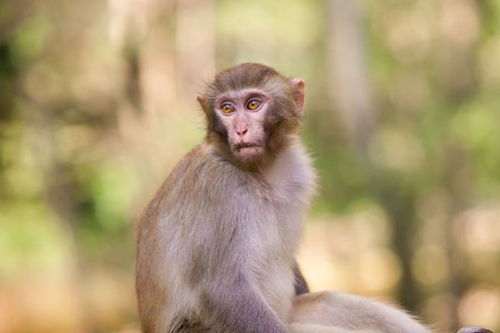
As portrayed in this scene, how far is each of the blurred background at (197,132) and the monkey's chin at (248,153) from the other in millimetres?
8907

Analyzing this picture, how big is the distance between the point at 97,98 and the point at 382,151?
5.34 metres

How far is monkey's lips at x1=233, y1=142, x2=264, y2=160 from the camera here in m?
6.25

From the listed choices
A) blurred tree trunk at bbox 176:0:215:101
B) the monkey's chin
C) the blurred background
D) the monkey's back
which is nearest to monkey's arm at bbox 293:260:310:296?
the monkey's back

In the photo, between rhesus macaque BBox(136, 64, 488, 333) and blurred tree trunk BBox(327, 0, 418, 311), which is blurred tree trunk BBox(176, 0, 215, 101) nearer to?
blurred tree trunk BBox(327, 0, 418, 311)

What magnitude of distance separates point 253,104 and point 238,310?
1273mm

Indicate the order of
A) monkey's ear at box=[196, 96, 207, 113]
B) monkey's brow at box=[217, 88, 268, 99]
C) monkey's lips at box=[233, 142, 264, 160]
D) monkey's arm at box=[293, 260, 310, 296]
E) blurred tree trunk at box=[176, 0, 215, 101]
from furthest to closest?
1. blurred tree trunk at box=[176, 0, 215, 101]
2. monkey's arm at box=[293, 260, 310, 296]
3. monkey's ear at box=[196, 96, 207, 113]
4. monkey's brow at box=[217, 88, 268, 99]
5. monkey's lips at box=[233, 142, 264, 160]

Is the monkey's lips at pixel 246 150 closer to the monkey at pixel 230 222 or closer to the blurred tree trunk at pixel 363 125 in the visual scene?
the monkey at pixel 230 222

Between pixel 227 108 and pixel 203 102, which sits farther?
pixel 203 102

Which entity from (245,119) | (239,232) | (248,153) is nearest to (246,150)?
(248,153)

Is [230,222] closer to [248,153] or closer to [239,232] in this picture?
[239,232]

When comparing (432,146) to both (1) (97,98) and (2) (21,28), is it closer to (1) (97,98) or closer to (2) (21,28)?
(1) (97,98)

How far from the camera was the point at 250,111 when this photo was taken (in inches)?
253

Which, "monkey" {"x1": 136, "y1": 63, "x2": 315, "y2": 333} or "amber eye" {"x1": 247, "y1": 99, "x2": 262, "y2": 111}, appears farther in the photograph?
"amber eye" {"x1": 247, "y1": 99, "x2": 262, "y2": 111}

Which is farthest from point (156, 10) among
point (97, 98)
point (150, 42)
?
point (97, 98)
